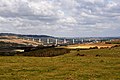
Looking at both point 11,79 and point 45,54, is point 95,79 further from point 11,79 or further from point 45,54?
point 45,54

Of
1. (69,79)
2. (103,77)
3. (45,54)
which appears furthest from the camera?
(45,54)

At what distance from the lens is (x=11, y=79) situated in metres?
44.9

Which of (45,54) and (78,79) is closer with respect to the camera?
(78,79)

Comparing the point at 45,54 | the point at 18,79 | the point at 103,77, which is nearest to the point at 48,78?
the point at 18,79

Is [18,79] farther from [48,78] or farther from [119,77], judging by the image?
[119,77]

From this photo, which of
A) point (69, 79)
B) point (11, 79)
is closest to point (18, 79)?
point (11, 79)

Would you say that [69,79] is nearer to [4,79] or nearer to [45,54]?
[4,79]

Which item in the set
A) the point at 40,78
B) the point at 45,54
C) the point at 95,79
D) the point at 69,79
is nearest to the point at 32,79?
the point at 40,78

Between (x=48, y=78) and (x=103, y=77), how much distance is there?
8.08 metres

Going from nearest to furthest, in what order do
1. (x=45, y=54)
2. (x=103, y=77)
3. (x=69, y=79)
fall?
(x=69, y=79) < (x=103, y=77) < (x=45, y=54)

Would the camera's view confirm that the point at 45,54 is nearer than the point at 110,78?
No

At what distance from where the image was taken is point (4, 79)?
4488 cm

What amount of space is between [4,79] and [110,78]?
1498cm

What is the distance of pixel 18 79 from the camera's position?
44.7 meters
